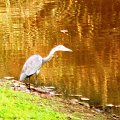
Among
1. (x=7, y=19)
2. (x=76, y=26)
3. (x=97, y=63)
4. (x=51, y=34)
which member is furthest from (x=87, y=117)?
(x=7, y=19)

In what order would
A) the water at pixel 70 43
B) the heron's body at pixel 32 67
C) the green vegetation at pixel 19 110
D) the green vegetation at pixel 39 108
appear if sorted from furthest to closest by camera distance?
the water at pixel 70 43 → the heron's body at pixel 32 67 → the green vegetation at pixel 39 108 → the green vegetation at pixel 19 110

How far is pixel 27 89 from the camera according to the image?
13.9 metres

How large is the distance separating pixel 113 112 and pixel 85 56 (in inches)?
235

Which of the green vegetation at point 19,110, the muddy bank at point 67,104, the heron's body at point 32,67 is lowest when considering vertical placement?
the muddy bank at point 67,104

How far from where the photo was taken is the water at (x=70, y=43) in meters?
15.7

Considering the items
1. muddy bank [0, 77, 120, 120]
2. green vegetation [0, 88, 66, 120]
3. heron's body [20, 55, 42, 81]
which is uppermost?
heron's body [20, 55, 42, 81]

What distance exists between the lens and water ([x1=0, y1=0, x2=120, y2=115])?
15703mm

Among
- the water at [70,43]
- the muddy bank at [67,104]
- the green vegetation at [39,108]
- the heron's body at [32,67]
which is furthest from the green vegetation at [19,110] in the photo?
the water at [70,43]

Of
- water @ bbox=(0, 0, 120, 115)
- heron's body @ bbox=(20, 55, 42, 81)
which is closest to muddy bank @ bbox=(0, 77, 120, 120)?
heron's body @ bbox=(20, 55, 42, 81)

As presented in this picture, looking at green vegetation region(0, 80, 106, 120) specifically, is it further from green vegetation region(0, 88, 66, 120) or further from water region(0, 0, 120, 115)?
water region(0, 0, 120, 115)

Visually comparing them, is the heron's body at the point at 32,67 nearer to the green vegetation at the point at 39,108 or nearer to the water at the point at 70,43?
the green vegetation at the point at 39,108

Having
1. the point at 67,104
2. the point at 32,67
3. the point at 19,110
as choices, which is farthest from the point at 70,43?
the point at 19,110

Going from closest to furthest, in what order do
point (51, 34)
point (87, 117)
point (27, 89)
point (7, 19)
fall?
1. point (87, 117)
2. point (27, 89)
3. point (51, 34)
4. point (7, 19)

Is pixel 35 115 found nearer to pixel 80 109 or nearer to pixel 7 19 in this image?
pixel 80 109
